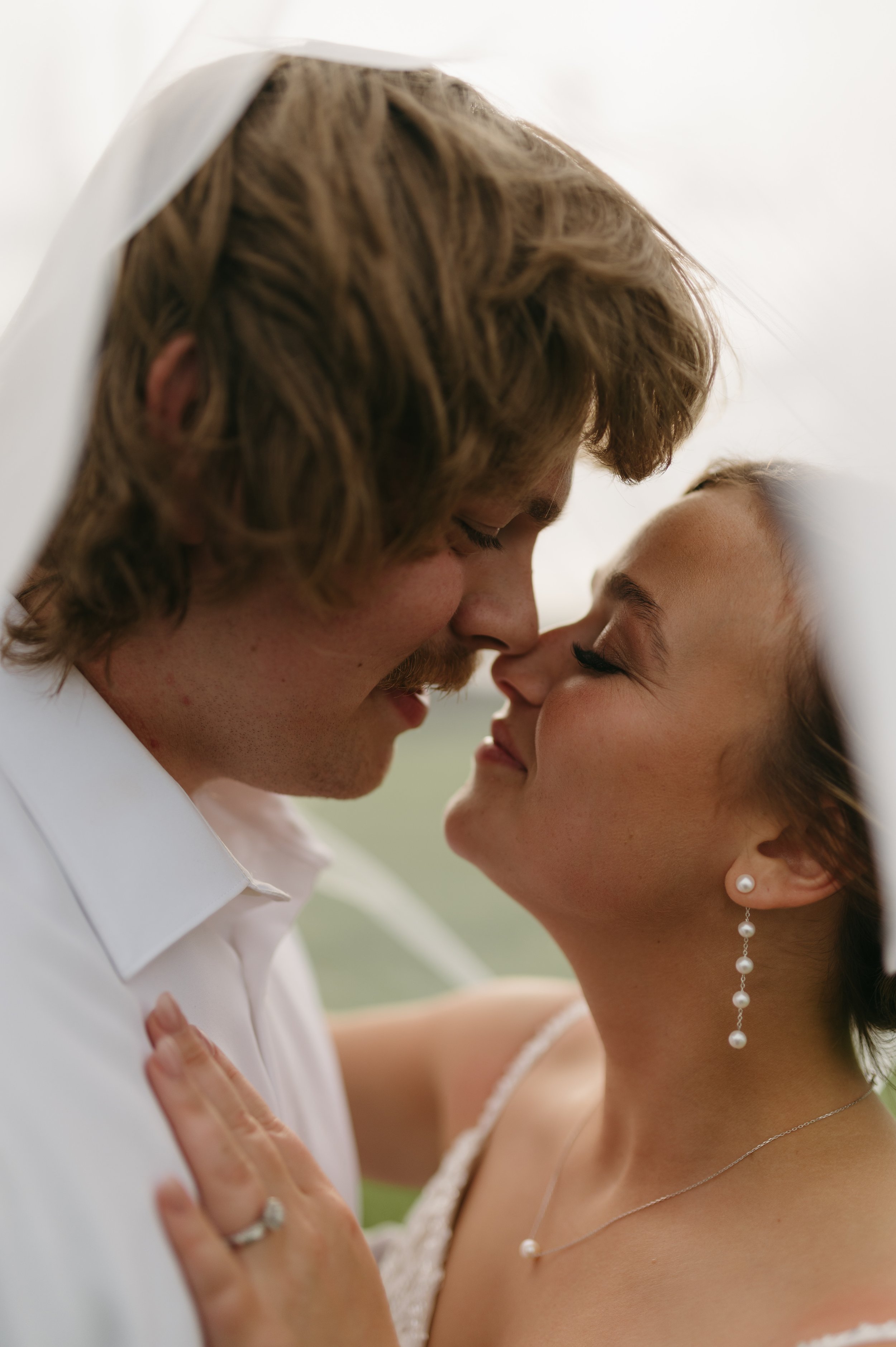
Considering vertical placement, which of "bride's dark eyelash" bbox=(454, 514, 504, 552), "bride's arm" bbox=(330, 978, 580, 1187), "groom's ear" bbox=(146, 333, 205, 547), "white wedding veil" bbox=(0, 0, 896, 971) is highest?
"white wedding veil" bbox=(0, 0, 896, 971)

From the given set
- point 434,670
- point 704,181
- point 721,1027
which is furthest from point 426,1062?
point 704,181

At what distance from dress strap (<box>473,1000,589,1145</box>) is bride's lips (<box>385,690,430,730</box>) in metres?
0.86

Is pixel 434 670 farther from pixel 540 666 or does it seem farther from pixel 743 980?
pixel 743 980

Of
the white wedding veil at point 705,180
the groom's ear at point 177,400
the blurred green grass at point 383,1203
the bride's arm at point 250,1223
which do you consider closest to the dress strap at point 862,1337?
the white wedding veil at point 705,180

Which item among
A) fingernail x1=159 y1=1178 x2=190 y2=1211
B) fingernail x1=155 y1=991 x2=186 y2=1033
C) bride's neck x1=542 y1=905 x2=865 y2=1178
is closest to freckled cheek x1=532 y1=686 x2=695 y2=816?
bride's neck x1=542 y1=905 x2=865 y2=1178

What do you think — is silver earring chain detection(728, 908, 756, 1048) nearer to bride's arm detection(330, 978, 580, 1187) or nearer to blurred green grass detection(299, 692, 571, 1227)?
bride's arm detection(330, 978, 580, 1187)

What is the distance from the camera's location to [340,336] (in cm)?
132

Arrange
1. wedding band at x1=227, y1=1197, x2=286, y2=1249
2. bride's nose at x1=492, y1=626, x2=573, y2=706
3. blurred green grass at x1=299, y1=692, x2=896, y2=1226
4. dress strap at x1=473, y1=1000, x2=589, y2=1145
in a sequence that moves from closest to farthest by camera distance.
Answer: wedding band at x1=227, y1=1197, x2=286, y2=1249
bride's nose at x1=492, y1=626, x2=573, y2=706
dress strap at x1=473, y1=1000, x2=589, y2=1145
blurred green grass at x1=299, y1=692, x2=896, y2=1226

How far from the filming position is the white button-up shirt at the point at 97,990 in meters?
1.23

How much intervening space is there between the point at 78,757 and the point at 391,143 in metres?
0.93

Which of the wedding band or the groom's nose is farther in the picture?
the groom's nose

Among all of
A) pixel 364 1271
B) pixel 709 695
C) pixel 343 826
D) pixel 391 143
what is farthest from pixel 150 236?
pixel 343 826

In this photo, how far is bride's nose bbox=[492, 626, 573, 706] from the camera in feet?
6.02

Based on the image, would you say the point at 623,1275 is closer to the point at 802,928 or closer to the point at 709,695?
the point at 802,928
